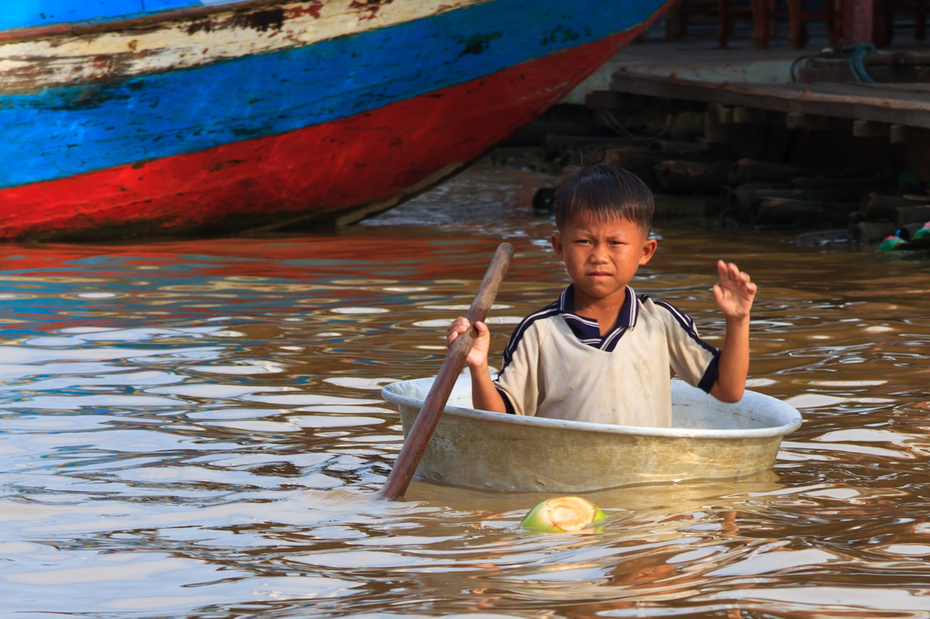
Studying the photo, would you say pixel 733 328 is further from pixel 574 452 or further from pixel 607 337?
pixel 574 452

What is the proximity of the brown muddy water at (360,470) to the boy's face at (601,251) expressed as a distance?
19.5 inches

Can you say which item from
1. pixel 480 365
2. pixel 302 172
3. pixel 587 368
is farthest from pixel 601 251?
pixel 302 172

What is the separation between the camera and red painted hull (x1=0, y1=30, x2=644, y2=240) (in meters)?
8.08

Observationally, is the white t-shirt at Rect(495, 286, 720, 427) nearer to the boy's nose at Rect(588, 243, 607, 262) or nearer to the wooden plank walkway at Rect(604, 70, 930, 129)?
the boy's nose at Rect(588, 243, 607, 262)

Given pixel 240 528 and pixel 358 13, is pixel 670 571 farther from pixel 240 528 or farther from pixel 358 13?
pixel 358 13

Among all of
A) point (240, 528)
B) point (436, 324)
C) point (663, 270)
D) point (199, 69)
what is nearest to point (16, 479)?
point (240, 528)

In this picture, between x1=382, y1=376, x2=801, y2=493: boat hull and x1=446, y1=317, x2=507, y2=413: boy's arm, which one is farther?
x1=446, y1=317, x2=507, y2=413: boy's arm

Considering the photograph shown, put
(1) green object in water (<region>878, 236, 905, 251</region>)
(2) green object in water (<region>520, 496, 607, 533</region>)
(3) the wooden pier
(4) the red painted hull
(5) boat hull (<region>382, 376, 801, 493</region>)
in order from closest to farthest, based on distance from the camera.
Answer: (2) green object in water (<region>520, 496, 607, 533</region>) < (5) boat hull (<region>382, 376, 801, 493</region>) < (1) green object in water (<region>878, 236, 905, 251</region>) < (3) the wooden pier < (4) the red painted hull

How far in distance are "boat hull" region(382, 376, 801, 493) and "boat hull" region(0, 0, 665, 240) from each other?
201 inches

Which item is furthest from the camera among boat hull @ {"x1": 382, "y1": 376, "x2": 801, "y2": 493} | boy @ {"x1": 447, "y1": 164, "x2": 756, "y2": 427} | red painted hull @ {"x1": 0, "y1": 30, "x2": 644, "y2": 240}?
red painted hull @ {"x1": 0, "y1": 30, "x2": 644, "y2": 240}

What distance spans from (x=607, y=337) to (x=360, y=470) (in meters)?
0.70

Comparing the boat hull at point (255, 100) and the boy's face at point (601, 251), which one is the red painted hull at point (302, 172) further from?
the boy's face at point (601, 251)

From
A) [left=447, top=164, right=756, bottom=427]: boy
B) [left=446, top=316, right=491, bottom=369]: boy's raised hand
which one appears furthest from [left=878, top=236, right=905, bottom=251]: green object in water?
[left=446, top=316, right=491, bottom=369]: boy's raised hand

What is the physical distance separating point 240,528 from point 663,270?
428 centimetres
